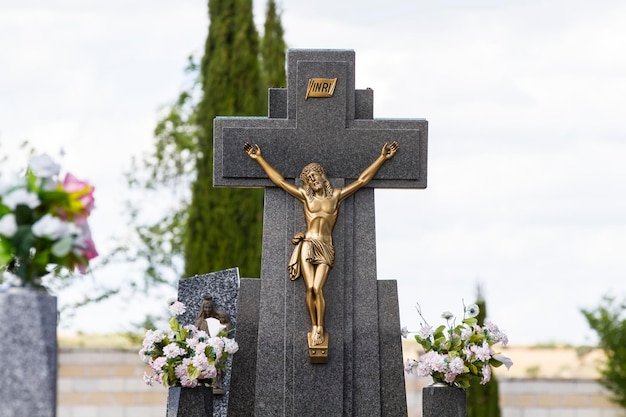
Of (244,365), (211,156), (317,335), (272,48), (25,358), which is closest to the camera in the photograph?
(25,358)

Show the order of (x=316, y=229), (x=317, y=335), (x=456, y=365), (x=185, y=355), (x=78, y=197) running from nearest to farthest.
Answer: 1. (x=78, y=197)
2. (x=456, y=365)
3. (x=185, y=355)
4. (x=317, y=335)
5. (x=316, y=229)

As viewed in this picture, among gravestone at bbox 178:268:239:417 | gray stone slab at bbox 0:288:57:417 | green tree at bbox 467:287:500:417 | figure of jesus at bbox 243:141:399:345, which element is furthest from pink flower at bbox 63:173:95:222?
green tree at bbox 467:287:500:417

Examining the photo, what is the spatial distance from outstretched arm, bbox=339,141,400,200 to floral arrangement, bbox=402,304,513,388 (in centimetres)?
120

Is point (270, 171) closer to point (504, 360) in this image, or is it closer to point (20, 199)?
point (504, 360)

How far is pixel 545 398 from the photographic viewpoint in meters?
19.1

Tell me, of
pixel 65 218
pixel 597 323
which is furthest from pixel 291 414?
pixel 597 323

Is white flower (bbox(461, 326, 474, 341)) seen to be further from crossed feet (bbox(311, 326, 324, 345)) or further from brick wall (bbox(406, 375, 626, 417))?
brick wall (bbox(406, 375, 626, 417))

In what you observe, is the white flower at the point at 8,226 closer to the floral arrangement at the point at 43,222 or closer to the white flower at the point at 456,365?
the floral arrangement at the point at 43,222

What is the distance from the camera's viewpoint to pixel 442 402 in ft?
33.5

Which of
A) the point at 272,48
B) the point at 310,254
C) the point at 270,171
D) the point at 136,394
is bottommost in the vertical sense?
the point at 136,394

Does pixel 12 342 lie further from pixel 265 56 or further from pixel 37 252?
pixel 265 56

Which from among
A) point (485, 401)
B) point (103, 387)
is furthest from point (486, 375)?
point (103, 387)

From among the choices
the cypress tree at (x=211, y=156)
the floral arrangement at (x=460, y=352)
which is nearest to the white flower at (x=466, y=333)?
the floral arrangement at (x=460, y=352)

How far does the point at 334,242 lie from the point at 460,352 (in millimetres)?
1463
